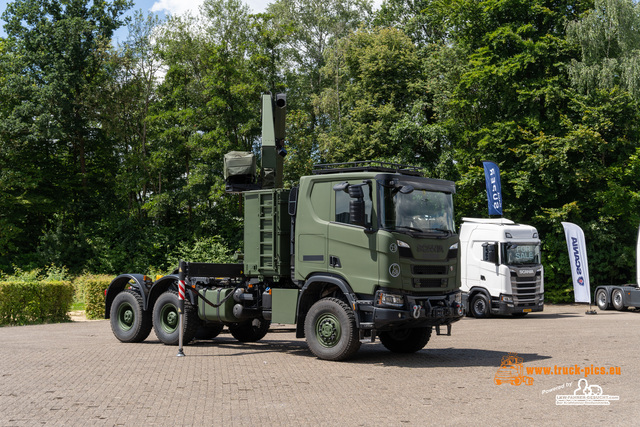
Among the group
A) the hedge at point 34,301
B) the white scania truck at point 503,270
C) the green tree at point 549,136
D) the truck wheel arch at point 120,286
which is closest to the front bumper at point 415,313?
the truck wheel arch at point 120,286

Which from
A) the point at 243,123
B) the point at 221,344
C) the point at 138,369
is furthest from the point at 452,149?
the point at 138,369

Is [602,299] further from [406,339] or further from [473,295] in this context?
[406,339]

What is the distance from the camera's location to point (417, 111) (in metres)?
37.4

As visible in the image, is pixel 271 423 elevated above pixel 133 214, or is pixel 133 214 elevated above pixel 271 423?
pixel 133 214

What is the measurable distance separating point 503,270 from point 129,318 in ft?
42.3

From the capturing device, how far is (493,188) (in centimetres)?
2978

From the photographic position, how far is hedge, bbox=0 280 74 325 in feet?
64.1

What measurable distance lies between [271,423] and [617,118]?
29.9 m

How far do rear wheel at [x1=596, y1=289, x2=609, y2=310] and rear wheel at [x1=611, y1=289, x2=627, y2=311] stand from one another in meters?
0.29

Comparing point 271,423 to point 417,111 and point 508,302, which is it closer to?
point 508,302

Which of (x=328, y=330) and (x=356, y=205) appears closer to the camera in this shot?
(x=356, y=205)

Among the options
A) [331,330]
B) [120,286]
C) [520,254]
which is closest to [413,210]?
[331,330]

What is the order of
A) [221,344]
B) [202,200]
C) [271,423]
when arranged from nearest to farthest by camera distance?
[271,423]
[221,344]
[202,200]

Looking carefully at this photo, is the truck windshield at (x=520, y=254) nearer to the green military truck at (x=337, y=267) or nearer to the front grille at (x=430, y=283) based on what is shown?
the green military truck at (x=337, y=267)
